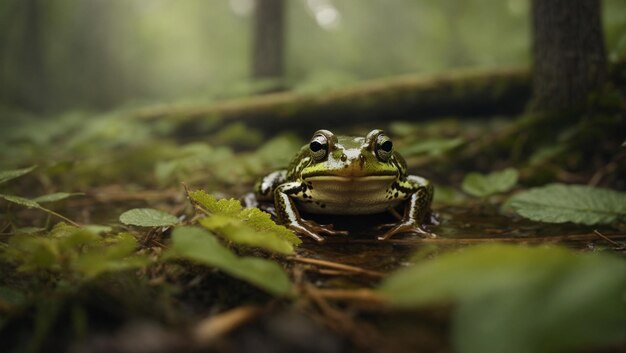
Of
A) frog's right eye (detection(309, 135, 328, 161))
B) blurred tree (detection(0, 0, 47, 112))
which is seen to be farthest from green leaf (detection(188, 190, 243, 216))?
blurred tree (detection(0, 0, 47, 112))

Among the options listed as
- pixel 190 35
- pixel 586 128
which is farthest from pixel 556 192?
pixel 190 35

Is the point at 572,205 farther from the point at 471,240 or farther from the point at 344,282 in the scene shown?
the point at 344,282

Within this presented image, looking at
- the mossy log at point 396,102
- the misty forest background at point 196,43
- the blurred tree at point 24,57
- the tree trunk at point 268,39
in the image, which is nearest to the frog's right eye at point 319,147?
the mossy log at point 396,102

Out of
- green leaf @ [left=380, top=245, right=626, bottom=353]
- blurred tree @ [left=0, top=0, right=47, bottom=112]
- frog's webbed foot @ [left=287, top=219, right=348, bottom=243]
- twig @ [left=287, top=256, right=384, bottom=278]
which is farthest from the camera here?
blurred tree @ [left=0, top=0, right=47, bottom=112]

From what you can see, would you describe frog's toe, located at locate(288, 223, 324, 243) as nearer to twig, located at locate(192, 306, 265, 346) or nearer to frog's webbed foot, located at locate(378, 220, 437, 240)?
frog's webbed foot, located at locate(378, 220, 437, 240)

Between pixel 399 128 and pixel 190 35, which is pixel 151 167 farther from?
pixel 190 35

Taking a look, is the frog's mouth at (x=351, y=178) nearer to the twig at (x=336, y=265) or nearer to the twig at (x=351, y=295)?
the twig at (x=336, y=265)
